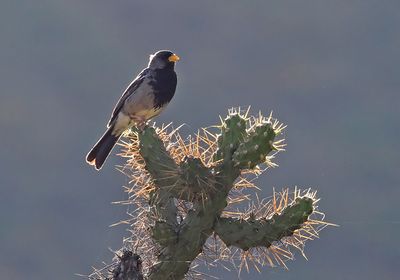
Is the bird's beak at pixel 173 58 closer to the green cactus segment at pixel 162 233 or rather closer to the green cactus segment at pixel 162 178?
the green cactus segment at pixel 162 178

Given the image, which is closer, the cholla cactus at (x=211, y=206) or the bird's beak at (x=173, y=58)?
the cholla cactus at (x=211, y=206)

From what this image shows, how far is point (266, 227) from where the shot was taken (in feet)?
12.5

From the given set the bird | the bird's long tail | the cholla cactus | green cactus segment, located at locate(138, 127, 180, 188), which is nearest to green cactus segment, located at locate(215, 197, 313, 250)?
the cholla cactus

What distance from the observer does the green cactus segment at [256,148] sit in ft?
12.6

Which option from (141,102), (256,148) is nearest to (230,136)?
(256,148)

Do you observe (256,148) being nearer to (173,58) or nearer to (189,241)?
(189,241)

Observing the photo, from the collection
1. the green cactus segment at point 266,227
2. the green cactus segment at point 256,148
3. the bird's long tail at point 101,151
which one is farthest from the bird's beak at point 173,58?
the green cactus segment at point 266,227

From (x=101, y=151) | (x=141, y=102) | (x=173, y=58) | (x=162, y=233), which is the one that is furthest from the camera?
(x=173, y=58)

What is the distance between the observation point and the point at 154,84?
599cm

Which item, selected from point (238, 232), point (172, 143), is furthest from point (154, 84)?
point (238, 232)

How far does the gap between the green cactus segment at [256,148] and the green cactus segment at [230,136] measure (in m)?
0.08

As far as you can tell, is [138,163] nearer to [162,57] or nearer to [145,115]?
[145,115]

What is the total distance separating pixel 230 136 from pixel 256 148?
0.60ft

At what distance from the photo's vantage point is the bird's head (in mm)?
6206
